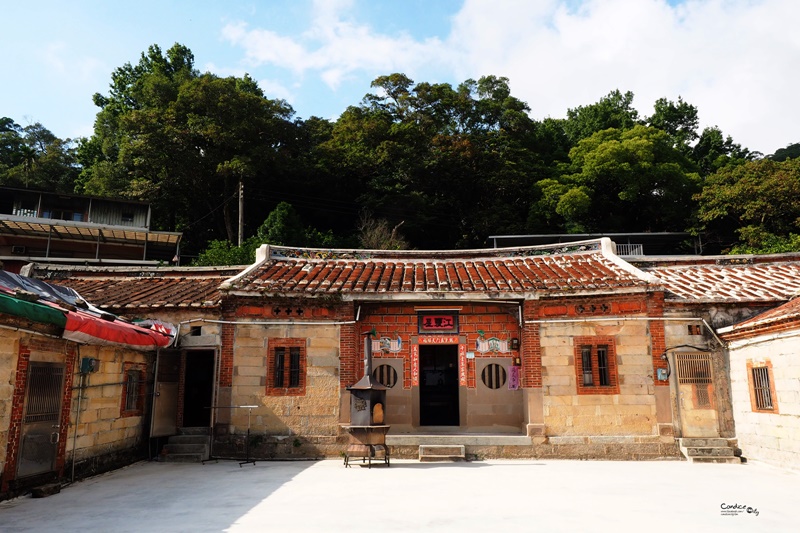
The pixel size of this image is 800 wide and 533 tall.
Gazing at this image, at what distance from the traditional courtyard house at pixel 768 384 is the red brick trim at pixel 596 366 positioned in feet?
7.48

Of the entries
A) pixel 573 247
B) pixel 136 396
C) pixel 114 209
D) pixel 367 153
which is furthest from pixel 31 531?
pixel 367 153

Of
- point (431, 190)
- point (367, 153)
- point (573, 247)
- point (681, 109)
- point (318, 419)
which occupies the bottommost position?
point (318, 419)

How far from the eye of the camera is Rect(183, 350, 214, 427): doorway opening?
13.1m

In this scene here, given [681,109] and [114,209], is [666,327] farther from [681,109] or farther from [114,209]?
[681,109]

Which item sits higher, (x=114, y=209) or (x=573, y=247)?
(x=114, y=209)

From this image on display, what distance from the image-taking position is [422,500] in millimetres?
7672

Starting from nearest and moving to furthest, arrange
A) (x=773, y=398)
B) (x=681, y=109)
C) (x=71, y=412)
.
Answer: (x=71, y=412)
(x=773, y=398)
(x=681, y=109)

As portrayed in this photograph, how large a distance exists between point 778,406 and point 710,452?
1.80 metres

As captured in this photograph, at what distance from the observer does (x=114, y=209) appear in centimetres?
2936

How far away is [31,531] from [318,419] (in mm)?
6639

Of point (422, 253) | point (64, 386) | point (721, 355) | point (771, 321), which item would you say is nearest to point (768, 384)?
point (771, 321)

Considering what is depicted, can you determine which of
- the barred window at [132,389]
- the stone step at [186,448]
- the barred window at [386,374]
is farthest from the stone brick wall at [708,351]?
the barred window at [132,389]

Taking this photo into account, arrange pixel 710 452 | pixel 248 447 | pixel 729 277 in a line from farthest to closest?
1. pixel 729 277
2. pixel 248 447
3. pixel 710 452

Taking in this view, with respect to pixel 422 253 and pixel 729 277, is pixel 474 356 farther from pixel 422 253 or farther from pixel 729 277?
pixel 729 277
